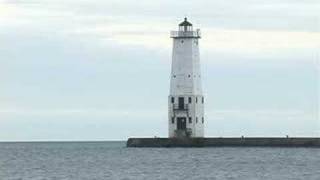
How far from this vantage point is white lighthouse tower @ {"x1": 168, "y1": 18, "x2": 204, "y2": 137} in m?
92.5

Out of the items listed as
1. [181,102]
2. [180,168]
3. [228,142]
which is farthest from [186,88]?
[180,168]

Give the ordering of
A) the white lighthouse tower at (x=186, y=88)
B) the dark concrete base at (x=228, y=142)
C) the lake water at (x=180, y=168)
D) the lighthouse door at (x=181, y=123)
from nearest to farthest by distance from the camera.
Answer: the lake water at (x=180, y=168)
the white lighthouse tower at (x=186, y=88)
the lighthouse door at (x=181, y=123)
the dark concrete base at (x=228, y=142)

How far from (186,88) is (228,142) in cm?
1012

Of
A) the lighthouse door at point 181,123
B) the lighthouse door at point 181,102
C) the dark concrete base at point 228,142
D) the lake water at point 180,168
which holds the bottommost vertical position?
the lake water at point 180,168

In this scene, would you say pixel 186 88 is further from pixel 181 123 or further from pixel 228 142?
pixel 228 142

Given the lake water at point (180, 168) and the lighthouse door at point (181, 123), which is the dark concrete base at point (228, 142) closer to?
the lighthouse door at point (181, 123)

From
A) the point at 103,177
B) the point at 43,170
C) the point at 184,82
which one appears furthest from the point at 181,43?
the point at 103,177

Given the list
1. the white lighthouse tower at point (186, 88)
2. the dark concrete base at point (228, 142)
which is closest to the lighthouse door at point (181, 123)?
the white lighthouse tower at point (186, 88)

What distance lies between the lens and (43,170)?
2729 inches

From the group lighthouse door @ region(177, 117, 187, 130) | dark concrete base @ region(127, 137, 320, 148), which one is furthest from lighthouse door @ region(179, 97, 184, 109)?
dark concrete base @ region(127, 137, 320, 148)

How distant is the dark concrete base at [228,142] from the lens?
313 ft

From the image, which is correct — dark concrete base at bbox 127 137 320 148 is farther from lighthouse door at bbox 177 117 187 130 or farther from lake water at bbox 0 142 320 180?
lake water at bbox 0 142 320 180

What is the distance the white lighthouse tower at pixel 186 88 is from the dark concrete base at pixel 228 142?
2.58ft

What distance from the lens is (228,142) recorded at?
101 m
